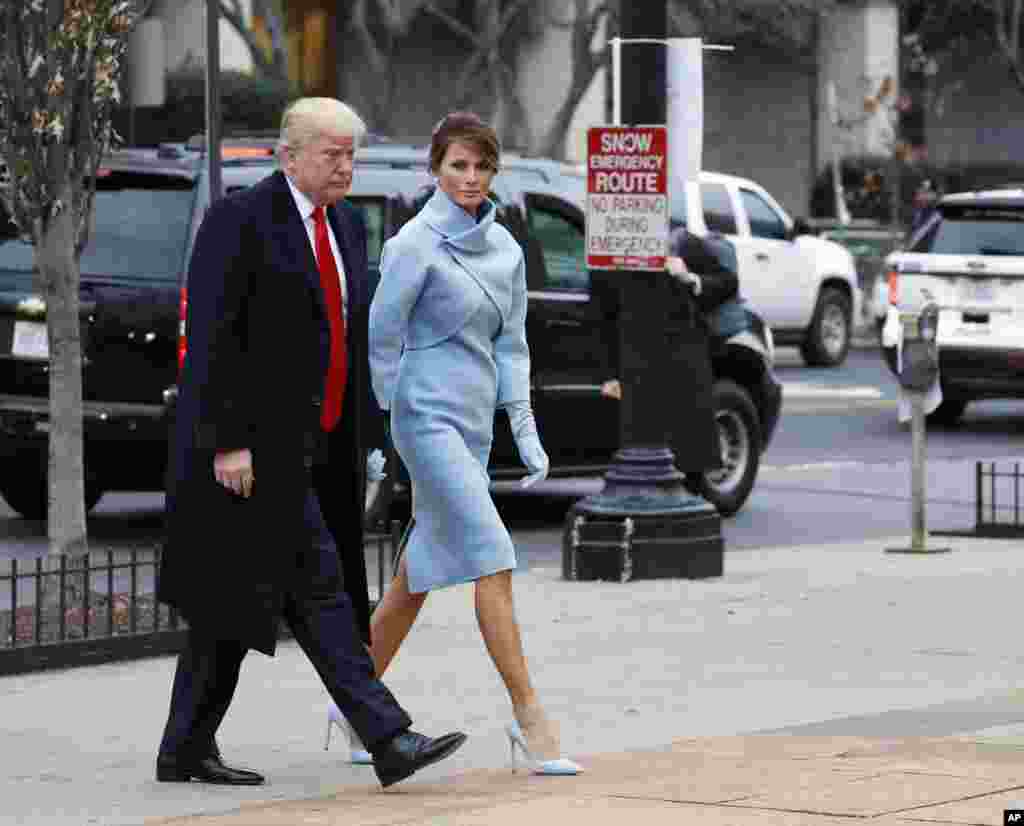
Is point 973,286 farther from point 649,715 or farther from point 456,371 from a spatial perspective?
point 456,371

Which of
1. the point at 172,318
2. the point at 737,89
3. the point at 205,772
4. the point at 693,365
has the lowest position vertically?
the point at 205,772

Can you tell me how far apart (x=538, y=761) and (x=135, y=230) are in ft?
21.4

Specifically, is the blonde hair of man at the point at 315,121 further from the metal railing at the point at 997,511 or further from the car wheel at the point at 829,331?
the car wheel at the point at 829,331

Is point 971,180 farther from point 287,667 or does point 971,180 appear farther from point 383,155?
point 287,667

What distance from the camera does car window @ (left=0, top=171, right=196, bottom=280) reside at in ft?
43.4

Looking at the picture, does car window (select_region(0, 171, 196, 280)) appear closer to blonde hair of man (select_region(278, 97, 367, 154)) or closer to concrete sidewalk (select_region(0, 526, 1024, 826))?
concrete sidewalk (select_region(0, 526, 1024, 826))

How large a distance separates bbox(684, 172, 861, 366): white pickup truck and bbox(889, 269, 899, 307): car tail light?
14.9 ft

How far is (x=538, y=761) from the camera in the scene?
7406mm

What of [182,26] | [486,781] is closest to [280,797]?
[486,781]

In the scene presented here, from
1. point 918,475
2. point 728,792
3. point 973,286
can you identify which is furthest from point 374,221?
point 973,286

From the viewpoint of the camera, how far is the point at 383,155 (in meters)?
14.2

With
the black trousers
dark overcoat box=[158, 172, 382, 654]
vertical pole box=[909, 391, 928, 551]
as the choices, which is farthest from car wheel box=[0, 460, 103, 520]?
dark overcoat box=[158, 172, 382, 654]

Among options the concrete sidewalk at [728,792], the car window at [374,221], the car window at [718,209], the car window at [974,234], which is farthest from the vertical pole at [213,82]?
the car window at [718,209]

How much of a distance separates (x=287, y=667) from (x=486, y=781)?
233cm
